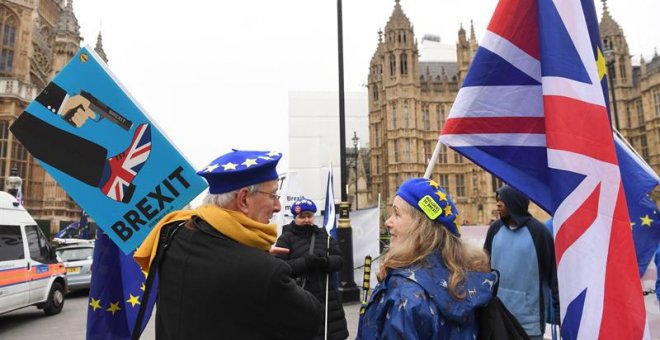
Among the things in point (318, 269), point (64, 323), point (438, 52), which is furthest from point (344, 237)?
point (438, 52)

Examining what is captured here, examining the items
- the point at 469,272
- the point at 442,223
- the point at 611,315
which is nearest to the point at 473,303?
the point at 469,272

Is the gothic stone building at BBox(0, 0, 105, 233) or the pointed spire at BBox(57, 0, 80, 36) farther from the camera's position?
the pointed spire at BBox(57, 0, 80, 36)

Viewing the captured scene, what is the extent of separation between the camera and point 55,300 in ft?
30.9

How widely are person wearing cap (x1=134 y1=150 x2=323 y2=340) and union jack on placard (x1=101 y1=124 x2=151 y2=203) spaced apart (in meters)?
0.95

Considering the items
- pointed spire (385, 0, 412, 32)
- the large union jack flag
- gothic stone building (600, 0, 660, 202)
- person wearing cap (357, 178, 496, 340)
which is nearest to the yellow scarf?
person wearing cap (357, 178, 496, 340)

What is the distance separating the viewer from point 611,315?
1884mm

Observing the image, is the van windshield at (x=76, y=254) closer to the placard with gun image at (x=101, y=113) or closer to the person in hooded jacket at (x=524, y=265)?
the placard with gun image at (x=101, y=113)

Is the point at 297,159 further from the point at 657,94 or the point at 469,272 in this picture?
the point at 657,94

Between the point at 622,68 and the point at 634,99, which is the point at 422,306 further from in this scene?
the point at 622,68

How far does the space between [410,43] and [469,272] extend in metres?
51.3

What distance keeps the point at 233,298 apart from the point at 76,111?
1805mm

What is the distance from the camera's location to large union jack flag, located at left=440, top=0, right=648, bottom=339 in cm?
193

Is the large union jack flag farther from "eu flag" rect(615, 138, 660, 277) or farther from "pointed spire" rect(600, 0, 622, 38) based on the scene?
"pointed spire" rect(600, 0, 622, 38)

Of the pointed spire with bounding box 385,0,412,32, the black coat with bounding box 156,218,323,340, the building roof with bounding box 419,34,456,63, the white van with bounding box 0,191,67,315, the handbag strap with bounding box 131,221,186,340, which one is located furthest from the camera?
the building roof with bounding box 419,34,456,63
